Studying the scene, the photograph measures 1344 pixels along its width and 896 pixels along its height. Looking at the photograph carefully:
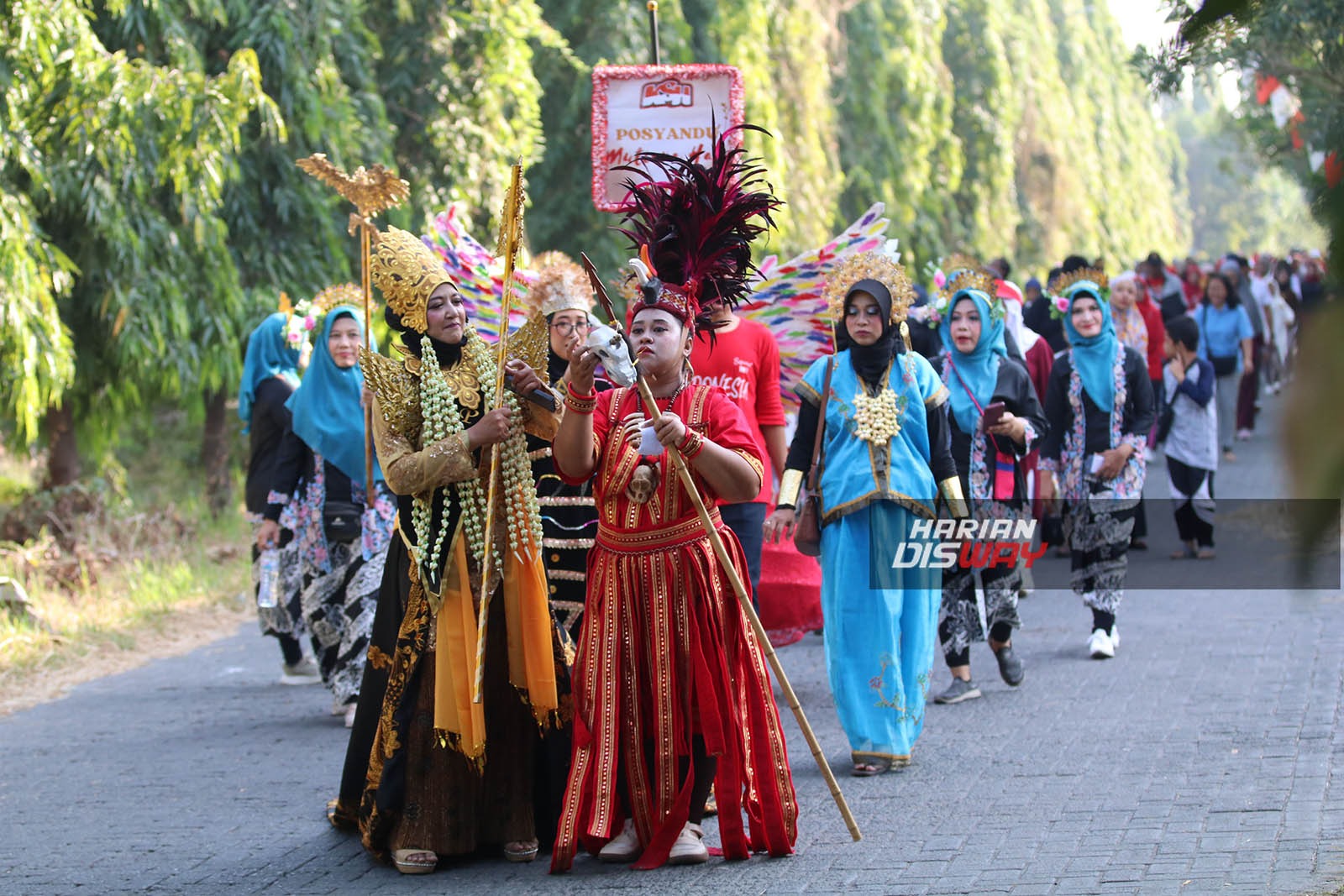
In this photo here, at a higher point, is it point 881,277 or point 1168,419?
point 881,277

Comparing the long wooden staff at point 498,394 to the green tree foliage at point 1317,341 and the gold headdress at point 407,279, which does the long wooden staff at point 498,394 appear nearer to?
the gold headdress at point 407,279

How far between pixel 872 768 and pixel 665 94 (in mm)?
4395

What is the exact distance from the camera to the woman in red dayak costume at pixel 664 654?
499cm

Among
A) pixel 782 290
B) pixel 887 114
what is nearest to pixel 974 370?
pixel 782 290

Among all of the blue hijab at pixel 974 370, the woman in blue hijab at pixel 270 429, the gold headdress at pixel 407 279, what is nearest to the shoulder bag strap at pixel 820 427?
the blue hijab at pixel 974 370

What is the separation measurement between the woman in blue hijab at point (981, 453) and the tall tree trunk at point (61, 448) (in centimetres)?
794

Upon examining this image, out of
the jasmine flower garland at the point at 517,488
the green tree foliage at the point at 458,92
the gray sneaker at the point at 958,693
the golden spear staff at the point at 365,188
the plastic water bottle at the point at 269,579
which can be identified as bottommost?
the gray sneaker at the point at 958,693

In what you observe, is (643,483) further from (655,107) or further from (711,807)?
(655,107)

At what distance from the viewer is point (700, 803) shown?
16.9 ft

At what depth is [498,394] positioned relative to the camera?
5.20 meters

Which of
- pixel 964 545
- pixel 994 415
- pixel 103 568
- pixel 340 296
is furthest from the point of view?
pixel 103 568

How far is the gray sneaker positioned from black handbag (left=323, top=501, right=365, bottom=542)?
118 inches

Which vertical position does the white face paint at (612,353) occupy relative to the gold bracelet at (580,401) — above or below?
above

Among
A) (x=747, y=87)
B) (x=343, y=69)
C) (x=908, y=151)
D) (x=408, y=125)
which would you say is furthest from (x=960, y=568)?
(x=908, y=151)
